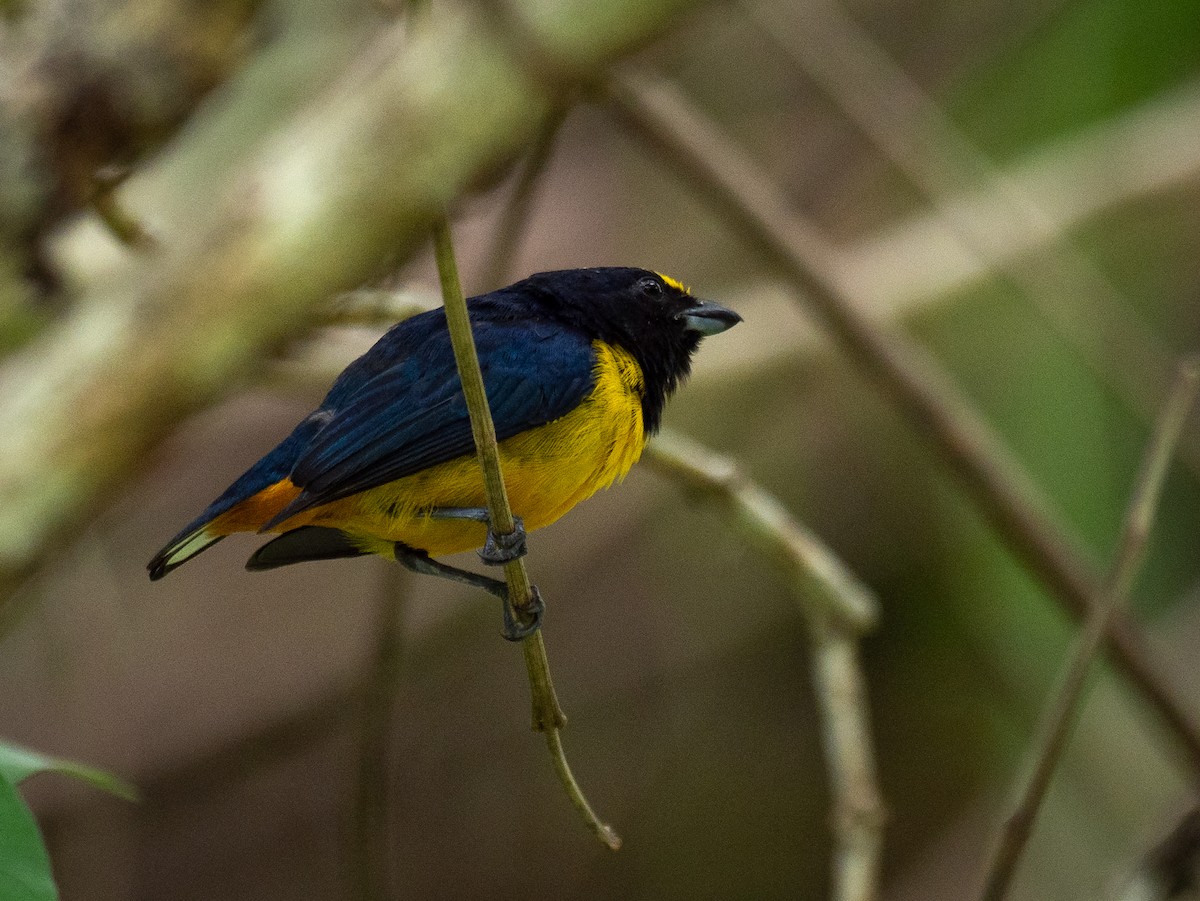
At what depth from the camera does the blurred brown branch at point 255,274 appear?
2170 mm

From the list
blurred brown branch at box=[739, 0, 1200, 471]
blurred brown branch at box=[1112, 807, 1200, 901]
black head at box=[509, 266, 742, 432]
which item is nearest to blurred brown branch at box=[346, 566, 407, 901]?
black head at box=[509, 266, 742, 432]

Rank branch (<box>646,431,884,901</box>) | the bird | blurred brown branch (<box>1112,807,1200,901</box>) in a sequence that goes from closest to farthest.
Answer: the bird < blurred brown branch (<box>1112,807,1200,901</box>) < branch (<box>646,431,884,901</box>)

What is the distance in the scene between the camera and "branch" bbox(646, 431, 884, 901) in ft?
9.74

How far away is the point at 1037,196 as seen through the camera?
520cm

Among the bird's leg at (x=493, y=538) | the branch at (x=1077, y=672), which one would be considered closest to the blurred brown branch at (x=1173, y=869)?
the branch at (x=1077, y=672)

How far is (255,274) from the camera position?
90.3 inches

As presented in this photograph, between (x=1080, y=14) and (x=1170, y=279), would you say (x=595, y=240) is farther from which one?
(x=1170, y=279)

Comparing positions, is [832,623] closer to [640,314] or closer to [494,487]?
[640,314]

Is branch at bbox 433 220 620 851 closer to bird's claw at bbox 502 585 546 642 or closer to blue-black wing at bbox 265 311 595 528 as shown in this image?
bird's claw at bbox 502 585 546 642

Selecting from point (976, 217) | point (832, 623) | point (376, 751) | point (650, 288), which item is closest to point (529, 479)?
point (650, 288)

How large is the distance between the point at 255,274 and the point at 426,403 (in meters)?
0.53

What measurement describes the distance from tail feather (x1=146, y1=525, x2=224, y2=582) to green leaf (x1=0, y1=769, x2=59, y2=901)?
31cm

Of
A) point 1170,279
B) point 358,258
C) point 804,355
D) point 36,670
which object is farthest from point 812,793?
point 358,258

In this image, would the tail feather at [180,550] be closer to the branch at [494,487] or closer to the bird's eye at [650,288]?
the branch at [494,487]
